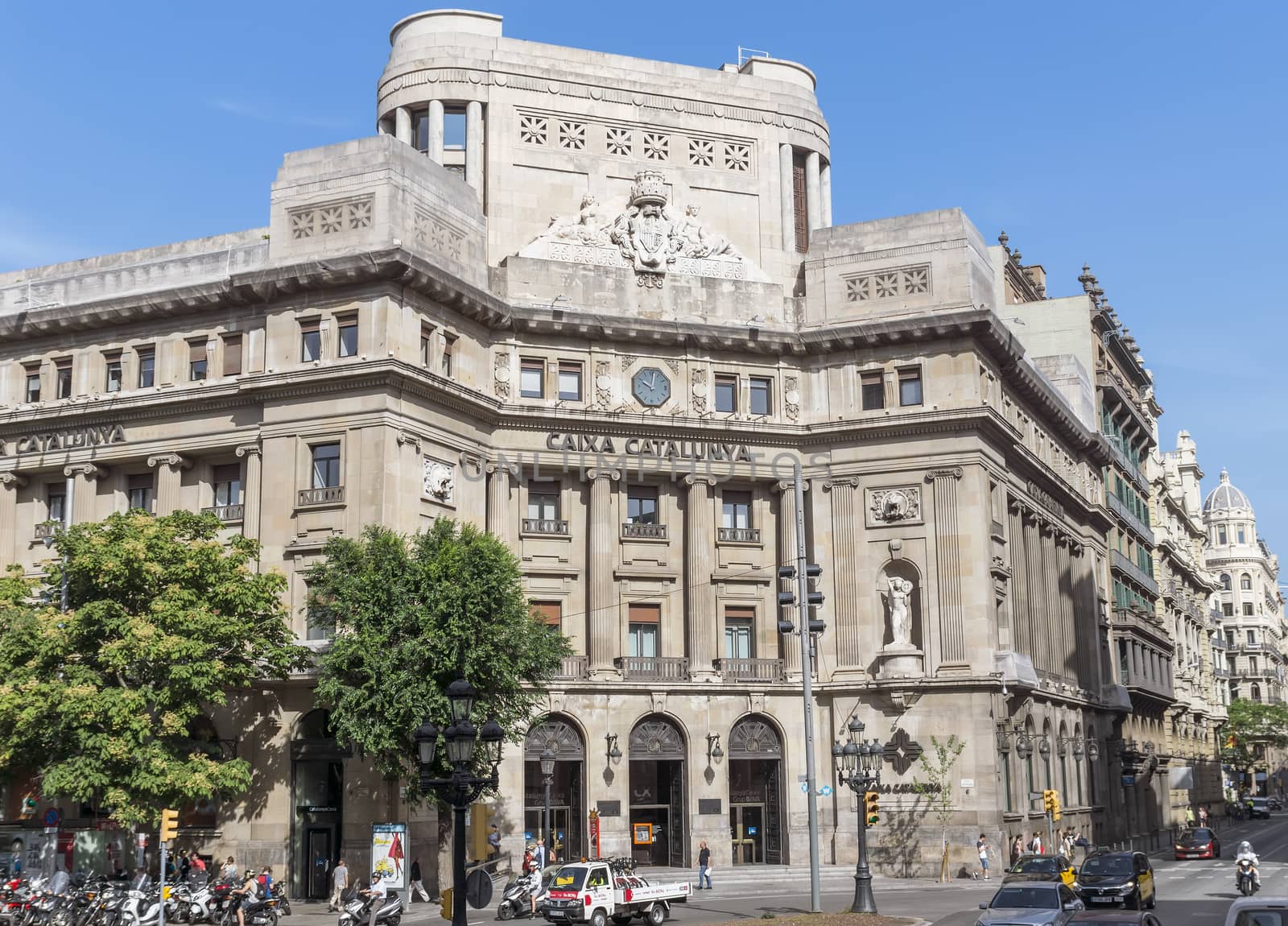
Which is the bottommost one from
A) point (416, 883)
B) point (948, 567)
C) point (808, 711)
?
point (416, 883)

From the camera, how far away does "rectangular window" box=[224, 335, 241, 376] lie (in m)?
56.6

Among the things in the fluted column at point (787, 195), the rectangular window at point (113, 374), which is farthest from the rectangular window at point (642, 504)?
the rectangular window at point (113, 374)

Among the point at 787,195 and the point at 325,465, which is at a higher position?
the point at 787,195

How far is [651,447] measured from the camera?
2445 inches

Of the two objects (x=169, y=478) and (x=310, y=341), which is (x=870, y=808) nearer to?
(x=310, y=341)

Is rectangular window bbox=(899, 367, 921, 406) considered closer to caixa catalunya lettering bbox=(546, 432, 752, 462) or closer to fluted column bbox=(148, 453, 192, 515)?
caixa catalunya lettering bbox=(546, 432, 752, 462)

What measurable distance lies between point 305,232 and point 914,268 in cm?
2546

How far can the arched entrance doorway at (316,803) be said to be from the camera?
167 feet

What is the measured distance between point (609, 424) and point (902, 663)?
15.4 m

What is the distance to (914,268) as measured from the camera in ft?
208

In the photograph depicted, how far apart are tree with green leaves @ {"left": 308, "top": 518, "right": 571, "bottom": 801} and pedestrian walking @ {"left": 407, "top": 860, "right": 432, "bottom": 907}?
366 cm

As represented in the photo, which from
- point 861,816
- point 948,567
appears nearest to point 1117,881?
point 861,816

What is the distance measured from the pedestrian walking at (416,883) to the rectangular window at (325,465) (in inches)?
536

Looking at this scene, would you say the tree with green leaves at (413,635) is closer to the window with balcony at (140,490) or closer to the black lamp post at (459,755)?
the window with balcony at (140,490)
